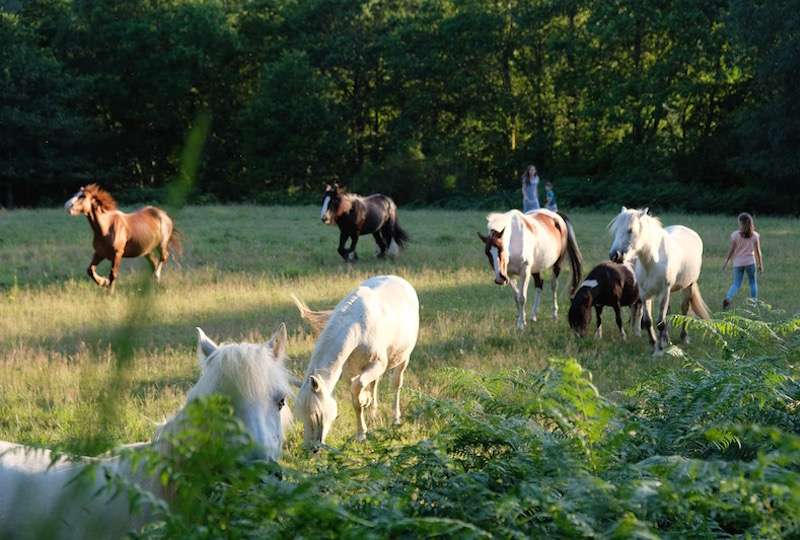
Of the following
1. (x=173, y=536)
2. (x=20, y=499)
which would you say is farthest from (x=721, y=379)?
(x=20, y=499)

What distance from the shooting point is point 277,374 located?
11.9 ft

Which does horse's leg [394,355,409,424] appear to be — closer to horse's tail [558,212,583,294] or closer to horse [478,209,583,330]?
horse [478,209,583,330]

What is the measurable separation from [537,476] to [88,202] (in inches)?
519

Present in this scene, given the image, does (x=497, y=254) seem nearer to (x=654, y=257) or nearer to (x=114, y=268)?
(x=654, y=257)

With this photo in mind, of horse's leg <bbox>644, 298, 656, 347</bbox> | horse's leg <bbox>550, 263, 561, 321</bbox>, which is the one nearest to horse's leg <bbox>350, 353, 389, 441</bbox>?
horse's leg <bbox>644, 298, 656, 347</bbox>

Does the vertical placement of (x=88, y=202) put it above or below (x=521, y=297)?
above

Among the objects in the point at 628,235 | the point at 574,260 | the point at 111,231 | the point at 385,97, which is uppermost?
the point at 385,97

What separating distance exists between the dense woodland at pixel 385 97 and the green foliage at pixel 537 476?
124 ft

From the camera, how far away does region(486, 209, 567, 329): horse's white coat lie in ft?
38.9

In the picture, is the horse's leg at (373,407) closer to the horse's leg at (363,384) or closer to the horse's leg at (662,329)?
the horse's leg at (363,384)

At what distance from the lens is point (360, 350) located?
22.8ft

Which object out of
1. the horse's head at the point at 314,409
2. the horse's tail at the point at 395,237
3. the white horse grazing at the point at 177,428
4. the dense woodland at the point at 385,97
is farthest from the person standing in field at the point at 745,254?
the dense woodland at the point at 385,97

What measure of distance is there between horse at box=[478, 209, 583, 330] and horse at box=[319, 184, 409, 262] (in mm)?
5843

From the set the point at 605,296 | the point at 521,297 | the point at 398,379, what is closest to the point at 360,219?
the point at 521,297
